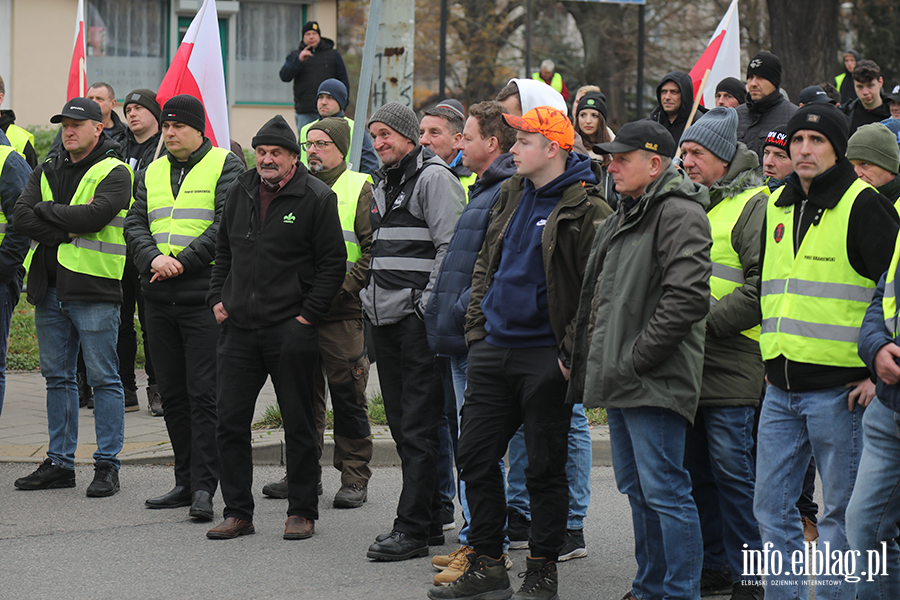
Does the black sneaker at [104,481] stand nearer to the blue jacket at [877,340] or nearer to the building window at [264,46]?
the blue jacket at [877,340]

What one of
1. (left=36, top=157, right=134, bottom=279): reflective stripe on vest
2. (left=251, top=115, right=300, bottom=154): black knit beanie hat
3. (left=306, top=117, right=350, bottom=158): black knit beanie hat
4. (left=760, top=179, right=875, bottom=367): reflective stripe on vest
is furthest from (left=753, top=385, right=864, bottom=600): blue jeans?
(left=36, top=157, right=134, bottom=279): reflective stripe on vest

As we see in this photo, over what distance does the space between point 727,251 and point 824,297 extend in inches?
31.5

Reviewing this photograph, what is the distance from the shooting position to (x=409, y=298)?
5.77 meters

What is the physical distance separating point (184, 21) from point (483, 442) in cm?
1700

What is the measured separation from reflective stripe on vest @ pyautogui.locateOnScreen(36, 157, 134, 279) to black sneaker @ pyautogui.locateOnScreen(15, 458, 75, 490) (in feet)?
4.19

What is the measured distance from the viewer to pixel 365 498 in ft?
22.2

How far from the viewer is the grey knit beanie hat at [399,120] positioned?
590cm

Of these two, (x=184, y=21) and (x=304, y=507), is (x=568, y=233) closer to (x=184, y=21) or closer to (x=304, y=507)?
(x=304, y=507)

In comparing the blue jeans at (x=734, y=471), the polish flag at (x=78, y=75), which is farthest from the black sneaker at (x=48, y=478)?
the blue jeans at (x=734, y=471)

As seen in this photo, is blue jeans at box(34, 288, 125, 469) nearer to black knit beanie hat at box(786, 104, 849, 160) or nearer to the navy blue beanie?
the navy blue beanie

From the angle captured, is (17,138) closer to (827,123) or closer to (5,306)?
(5,306)

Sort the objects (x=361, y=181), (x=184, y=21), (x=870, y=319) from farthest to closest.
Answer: (x=184, y=21) < (x=361, y=181) < (x=870, y=319)

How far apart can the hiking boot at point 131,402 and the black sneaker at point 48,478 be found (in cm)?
200

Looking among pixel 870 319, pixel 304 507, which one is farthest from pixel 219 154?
pixel 870 319
